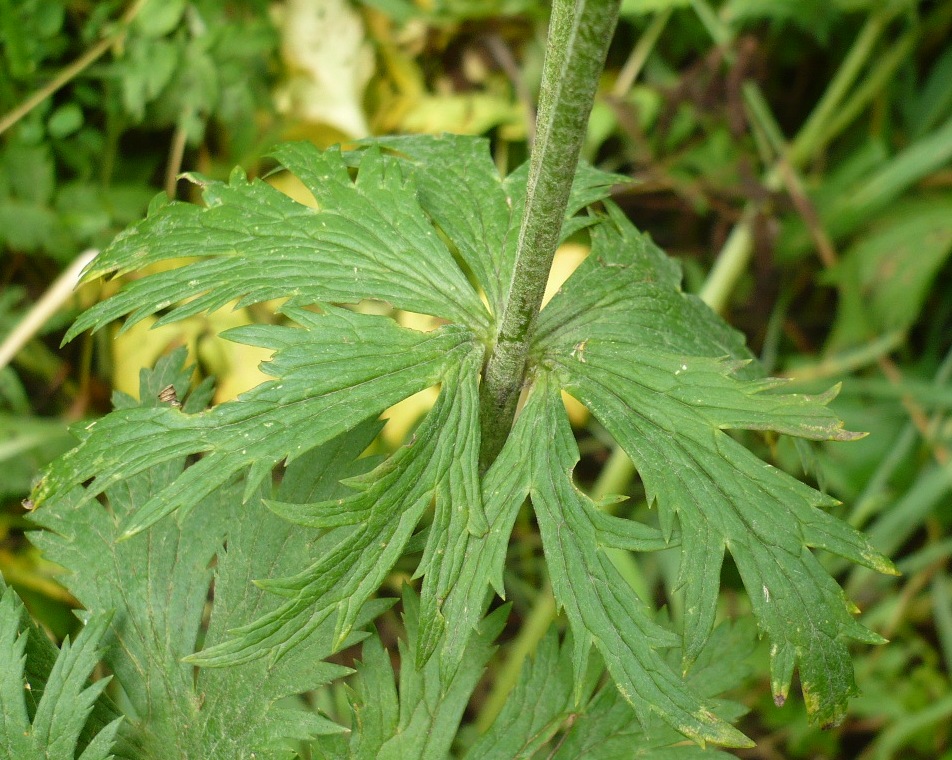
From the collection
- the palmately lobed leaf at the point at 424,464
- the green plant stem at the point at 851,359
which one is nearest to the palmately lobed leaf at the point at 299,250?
the palmately lobed leaf at the point at 424,464

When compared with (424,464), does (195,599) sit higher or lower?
lower

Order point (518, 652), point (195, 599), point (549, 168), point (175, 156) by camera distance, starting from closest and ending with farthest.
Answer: point (549, 168)
point (195, 599)
point (518, 652)
point (175, 156)

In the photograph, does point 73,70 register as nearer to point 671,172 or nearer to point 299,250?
point 299,250

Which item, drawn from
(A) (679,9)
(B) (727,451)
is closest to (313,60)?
(A) (679,9)

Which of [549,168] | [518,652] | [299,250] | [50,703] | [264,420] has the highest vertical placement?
[549,168]

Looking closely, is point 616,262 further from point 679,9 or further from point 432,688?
point 679,9

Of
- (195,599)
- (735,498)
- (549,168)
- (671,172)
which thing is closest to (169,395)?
(195,599)

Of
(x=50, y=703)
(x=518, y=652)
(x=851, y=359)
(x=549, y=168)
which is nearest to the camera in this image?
(x=549, y=168)

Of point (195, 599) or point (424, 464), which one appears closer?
point (424, 464)
